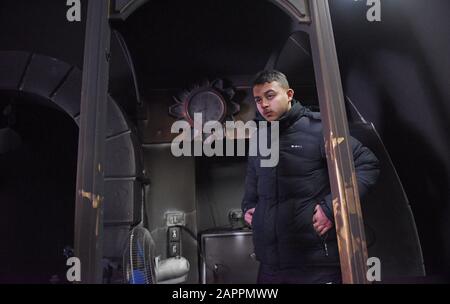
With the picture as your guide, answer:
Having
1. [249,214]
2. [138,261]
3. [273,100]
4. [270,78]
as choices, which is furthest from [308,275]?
[270,78]

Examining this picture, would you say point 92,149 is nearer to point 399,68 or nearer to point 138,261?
point 138,261

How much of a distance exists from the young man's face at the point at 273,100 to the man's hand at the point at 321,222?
0.75m

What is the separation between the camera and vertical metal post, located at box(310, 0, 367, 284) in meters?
1.34

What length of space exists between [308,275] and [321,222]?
1.18 ft

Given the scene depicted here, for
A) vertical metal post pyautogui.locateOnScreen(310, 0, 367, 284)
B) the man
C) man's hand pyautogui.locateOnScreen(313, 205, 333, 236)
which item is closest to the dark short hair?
the man

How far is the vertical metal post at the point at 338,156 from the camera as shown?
52.6 inches

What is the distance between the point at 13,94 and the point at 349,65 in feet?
13.5

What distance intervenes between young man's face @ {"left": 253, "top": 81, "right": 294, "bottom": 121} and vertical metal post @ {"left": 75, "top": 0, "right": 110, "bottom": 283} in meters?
1.10

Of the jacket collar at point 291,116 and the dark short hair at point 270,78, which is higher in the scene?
the dark short hair at point 270,78

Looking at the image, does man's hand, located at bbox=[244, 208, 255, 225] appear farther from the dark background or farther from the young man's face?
the dark background

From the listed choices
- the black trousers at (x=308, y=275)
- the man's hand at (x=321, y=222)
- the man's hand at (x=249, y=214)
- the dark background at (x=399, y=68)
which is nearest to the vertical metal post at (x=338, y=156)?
the man's hand at (x=321, y=222)

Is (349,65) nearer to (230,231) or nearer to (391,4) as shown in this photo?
(391,4)

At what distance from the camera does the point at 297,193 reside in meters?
1.96

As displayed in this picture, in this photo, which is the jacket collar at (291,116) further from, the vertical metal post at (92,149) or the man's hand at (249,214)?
the vertical metal post at (92,149)
